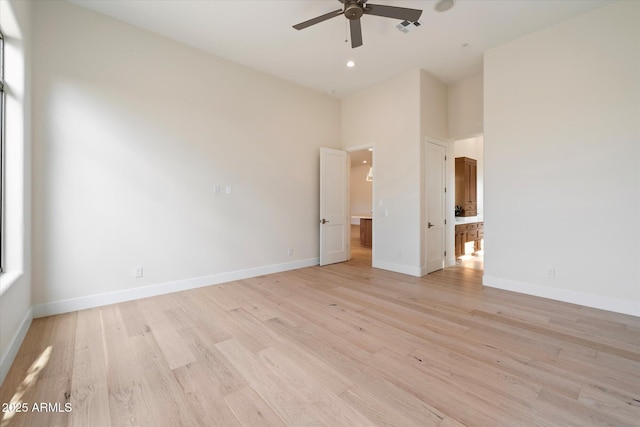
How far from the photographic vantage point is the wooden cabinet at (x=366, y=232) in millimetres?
8047

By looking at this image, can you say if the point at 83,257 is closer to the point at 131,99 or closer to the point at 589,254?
the point at 131,99

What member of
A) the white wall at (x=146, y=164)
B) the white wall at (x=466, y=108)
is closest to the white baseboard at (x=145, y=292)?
the white wall at (x=146, y=164)

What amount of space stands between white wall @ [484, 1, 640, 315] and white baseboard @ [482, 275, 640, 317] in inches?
0.4

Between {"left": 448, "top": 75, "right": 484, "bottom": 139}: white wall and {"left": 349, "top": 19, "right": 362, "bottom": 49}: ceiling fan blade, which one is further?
{"left": 448, "top": 75, "right": 484, "bottom": 139}: white wall

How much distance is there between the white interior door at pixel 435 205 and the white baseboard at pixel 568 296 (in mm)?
1051

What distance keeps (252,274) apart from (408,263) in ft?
9.21

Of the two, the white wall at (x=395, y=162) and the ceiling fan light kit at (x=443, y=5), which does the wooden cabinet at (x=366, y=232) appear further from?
the ceiling fan light kit at (x=443, y=5)

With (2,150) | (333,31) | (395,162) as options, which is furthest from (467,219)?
(2,150)

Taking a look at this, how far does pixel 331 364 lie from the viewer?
6.82ft

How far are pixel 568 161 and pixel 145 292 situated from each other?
19.2 feet

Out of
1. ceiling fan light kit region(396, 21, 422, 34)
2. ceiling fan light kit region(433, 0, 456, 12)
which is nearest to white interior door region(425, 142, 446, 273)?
ceiling fan light kit region(396, 21, 422, 34)

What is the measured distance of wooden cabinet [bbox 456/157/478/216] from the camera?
659 cm

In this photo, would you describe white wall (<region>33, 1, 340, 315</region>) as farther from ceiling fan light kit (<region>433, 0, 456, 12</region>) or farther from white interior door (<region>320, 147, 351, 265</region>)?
ceiling fan light kit (<region>433, 0, 456, 12</region>)

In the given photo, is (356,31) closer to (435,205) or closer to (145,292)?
(435,205)
